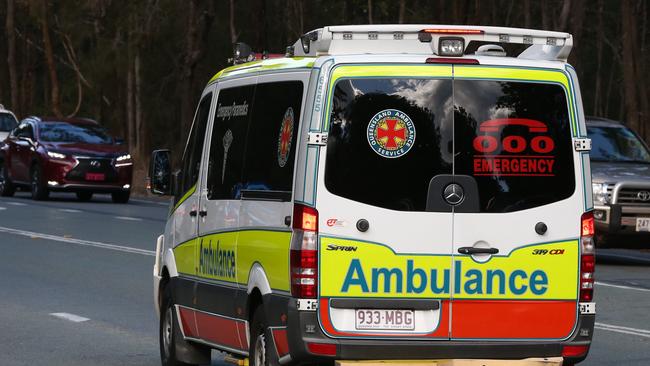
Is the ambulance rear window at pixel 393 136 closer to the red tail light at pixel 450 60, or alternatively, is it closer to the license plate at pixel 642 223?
the red tail light at pixel 450 60

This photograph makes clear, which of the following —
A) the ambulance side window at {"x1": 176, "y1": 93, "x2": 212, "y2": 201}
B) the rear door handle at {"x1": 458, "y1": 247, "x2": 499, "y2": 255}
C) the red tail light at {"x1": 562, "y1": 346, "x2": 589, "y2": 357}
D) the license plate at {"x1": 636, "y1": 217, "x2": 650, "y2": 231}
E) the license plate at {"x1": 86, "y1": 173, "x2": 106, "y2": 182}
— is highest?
the ambulance side window at {"x1": 176, "y1": 93, "x2": 212, "y2": 201}

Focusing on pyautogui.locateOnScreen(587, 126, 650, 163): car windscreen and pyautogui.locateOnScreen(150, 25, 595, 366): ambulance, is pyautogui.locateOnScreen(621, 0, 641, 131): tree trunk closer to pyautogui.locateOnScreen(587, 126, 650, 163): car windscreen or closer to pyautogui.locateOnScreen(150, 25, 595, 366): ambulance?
pyautogui.locateOnScreen(587, 126, 650, 163): car windscreen

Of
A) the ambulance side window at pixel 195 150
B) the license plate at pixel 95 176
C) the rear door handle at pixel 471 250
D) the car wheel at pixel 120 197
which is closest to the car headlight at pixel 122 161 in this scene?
the license plate at pixel 95 176

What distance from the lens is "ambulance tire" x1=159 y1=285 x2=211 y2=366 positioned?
1077 cm

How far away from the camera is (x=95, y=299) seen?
15688mm

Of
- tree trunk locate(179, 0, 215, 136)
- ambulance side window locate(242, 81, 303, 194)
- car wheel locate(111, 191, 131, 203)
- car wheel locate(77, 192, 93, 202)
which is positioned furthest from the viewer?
tree trunk locate(179, 0, 215, 136)

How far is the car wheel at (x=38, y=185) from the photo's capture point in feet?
111

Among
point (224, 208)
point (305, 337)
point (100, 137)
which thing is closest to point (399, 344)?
point (305, 337)

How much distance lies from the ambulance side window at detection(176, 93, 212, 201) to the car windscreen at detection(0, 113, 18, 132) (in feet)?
106

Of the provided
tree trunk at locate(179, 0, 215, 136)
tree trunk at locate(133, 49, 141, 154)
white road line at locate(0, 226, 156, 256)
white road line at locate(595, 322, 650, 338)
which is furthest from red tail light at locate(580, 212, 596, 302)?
tree trunk at locate(133, 49, 141, 154)

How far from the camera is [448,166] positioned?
336 inches

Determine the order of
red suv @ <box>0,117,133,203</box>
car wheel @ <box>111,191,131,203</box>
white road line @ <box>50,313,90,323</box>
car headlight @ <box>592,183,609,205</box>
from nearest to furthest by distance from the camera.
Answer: white road line @ <box>50,313,90,323</box>
car headlight @ <box>592,183,609,205</box>
red suv @ <box>0,117,133,203</box>
car wheel @ <box>111,191,131,203</box>

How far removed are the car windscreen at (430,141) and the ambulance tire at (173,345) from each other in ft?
8.80

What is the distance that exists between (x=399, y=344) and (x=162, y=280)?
10.8 ft
